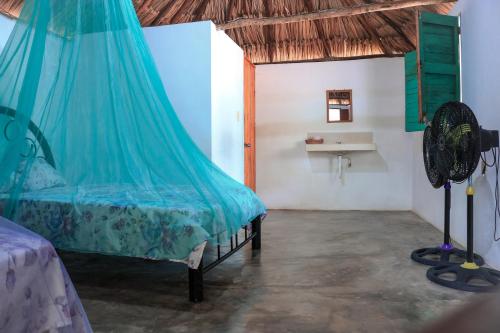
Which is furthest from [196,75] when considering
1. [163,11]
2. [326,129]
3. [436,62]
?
[326,129]

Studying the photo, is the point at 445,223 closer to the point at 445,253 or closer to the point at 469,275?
the point at 445,253

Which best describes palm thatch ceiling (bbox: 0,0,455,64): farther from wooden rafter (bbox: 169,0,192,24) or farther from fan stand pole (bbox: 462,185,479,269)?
fan stand pole (bbox: 462,185,479,269)

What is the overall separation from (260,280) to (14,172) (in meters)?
1.83

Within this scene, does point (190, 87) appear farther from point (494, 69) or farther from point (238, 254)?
point (494, 69)

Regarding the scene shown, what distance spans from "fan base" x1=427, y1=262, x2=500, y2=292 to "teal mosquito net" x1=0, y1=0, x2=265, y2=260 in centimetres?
143

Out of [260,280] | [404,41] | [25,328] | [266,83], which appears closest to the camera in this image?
[25,328]

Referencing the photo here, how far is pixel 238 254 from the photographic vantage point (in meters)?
3.57

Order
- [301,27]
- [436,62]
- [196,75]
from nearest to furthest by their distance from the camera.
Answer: [436,62] < [196,75] < [301,27]

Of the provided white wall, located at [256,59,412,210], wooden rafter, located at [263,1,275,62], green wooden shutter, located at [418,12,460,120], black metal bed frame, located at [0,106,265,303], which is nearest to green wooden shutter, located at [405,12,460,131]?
green wooden shutter, located at [418,12,460,120]

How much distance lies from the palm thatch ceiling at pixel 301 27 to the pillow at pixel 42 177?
2753mm

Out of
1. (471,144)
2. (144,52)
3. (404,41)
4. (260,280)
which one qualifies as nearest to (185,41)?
(144,52)

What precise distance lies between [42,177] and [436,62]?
11.7 feet

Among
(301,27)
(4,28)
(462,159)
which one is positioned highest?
(301,27)

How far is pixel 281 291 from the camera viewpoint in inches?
104
